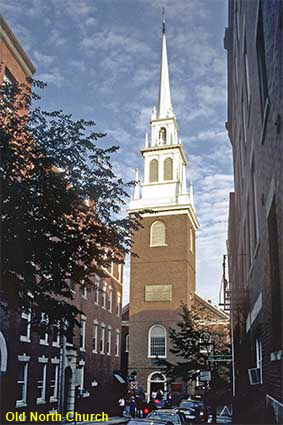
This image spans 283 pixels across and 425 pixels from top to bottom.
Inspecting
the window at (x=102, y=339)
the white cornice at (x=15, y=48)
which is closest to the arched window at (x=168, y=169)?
the window at (x=102, y=339)

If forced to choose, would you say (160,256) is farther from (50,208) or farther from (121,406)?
(50,208)

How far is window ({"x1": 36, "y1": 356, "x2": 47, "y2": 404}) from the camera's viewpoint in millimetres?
24016

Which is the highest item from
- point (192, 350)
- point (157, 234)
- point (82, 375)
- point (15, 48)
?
point (15, 48)

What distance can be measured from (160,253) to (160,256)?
37 cm

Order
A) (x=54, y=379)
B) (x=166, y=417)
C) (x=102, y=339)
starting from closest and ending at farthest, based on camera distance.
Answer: (x=166, y=417)
(x=54, y=379)
(x=102, y=339)

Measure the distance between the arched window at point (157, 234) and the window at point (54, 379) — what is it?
30.6m

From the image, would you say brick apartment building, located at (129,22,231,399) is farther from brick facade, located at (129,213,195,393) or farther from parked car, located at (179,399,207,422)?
parked car, located at (179,399,207,422)

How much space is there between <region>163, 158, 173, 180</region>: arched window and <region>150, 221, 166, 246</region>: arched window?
19.8 feet

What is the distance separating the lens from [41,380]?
80.4 ft

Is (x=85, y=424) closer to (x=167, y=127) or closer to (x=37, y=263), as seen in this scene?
(x=37, y=263)

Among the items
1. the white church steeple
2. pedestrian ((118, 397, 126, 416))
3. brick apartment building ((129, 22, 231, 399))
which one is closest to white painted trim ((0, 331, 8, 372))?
pedestrian ((118, 397, 126, 416))

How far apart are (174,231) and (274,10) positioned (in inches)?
1943

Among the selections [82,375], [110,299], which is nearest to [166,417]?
[82,375]

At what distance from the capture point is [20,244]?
10.4m
